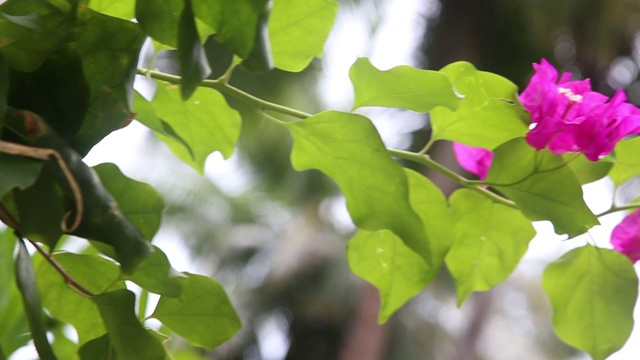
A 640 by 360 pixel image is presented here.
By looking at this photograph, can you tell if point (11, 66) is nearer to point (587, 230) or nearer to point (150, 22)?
point (150, 22)

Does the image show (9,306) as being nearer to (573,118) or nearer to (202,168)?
(202,168)

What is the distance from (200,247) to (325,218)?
85 centimetres

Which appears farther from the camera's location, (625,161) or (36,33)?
(625,161)

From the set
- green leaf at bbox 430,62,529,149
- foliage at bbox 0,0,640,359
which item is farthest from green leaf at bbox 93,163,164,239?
green leaf at bbox 430,62,529,149

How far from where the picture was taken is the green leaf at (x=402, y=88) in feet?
0.92

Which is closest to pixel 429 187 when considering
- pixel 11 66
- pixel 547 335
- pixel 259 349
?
pixel 11 66

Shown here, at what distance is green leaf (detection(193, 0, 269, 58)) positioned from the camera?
221mm

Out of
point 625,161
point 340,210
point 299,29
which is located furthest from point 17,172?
point 340,210

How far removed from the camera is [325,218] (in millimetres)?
5797

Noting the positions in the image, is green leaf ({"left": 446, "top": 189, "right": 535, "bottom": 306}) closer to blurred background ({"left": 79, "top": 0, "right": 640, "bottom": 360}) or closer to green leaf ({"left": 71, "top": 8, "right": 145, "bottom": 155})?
green leaf ({"left": 71, "top": 8, "right": 145, "bottom": 155})

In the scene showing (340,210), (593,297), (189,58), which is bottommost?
(340,210)

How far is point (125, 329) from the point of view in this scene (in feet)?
0.83

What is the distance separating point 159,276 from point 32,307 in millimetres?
42

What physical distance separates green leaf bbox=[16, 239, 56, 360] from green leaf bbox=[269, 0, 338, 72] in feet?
0.36
